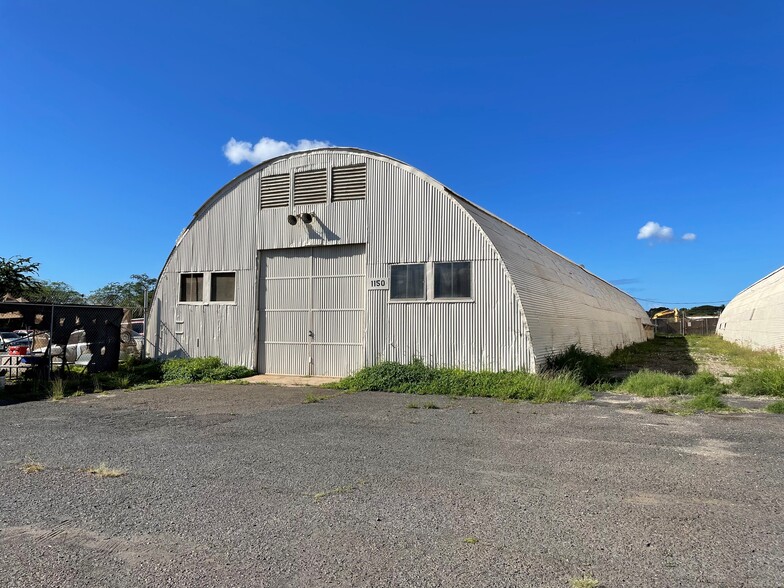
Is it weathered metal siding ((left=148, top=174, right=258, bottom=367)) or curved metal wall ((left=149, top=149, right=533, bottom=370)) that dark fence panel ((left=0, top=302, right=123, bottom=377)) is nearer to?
weathered metal siding ((left=148, top=174, right=258, bottom=367))

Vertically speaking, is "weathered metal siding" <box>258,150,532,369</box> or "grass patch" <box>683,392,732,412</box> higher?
"weathered metal siding" <box>258,150,532,369</box>

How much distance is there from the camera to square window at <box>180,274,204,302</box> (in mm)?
17480

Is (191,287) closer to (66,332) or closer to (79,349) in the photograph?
(66,332)

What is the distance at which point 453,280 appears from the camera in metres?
13.9

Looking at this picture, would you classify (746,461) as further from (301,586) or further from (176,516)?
(176,516)

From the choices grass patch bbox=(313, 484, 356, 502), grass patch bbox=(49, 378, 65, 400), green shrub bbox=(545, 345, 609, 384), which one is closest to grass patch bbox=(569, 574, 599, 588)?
grass patch bbox=(313, 484, 356, 502)

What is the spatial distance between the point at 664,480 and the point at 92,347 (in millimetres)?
16376

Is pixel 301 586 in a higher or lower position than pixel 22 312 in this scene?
lower

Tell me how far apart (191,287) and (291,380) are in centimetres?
543

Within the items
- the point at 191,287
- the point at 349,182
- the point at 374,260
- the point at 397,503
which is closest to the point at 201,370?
the point at 191,287

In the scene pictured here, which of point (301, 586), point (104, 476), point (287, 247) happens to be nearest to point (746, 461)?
point (301, 586)

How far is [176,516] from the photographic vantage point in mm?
4449

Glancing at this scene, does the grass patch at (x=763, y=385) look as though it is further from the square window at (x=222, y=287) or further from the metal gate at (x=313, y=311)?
the square window at (x=222, y=287)

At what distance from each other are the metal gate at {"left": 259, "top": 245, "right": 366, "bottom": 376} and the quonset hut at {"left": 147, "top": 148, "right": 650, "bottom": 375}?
0.03 meters
